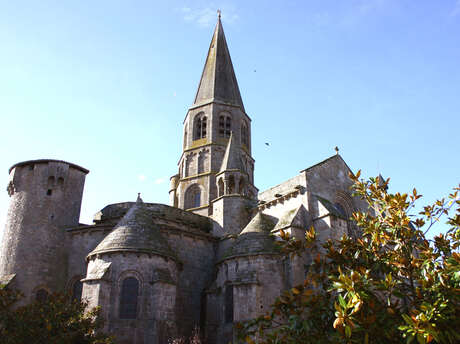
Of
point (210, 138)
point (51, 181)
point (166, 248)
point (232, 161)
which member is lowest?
point (166, 248)

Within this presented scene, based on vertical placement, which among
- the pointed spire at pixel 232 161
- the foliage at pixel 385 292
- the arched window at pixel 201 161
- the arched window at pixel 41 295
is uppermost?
the arched window at pixel 201 161

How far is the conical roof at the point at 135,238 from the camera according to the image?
20719 millimetres

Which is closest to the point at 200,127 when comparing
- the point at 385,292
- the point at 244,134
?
the point at 244,134

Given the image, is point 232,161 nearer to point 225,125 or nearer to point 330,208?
point 225,125

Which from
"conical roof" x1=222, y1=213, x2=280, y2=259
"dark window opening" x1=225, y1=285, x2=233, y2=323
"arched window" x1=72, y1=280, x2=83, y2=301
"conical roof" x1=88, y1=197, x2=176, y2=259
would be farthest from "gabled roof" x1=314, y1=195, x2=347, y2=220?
"arched window" x1=72, y1=280, x2=83, y2=301

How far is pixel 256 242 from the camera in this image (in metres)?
22.3

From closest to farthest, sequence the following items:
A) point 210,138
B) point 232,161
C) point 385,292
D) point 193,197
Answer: point 385,292, point 232,161, point 193,197, point 210,138

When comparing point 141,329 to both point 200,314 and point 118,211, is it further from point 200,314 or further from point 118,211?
point 118,211

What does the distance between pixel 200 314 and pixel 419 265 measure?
18145mm

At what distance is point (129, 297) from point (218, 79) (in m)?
23.4

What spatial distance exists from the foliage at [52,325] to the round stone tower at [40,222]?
5478 millimetres

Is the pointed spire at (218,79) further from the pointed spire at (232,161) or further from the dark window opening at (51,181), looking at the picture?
the dark window opening at (51,181)

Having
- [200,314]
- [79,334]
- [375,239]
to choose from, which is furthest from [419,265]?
[200,314]

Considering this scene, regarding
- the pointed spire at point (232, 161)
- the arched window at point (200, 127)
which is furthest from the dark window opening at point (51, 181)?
the arched window at point (200, 127)
